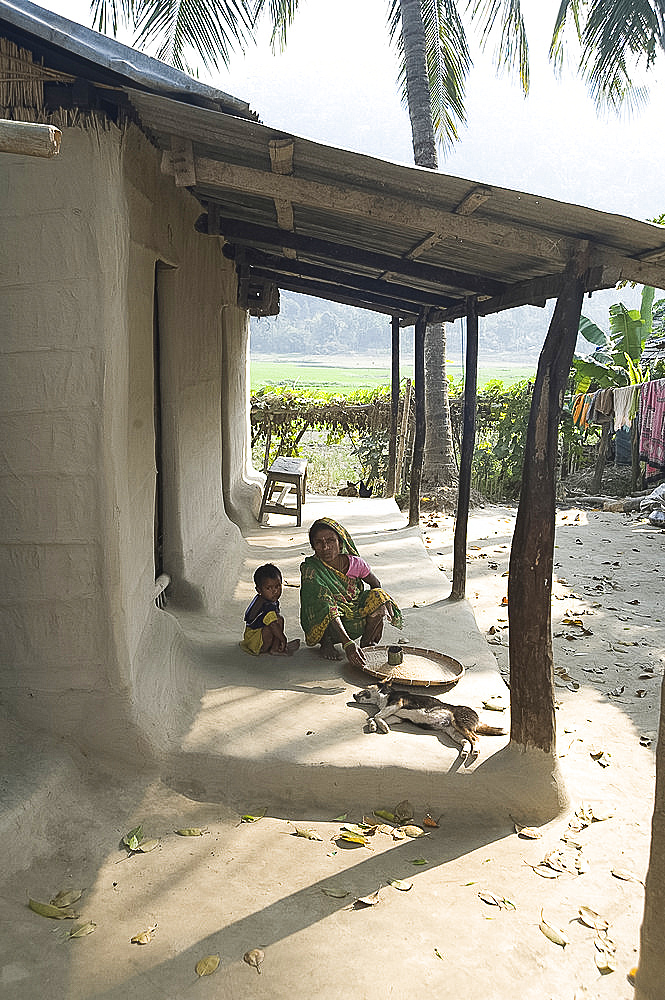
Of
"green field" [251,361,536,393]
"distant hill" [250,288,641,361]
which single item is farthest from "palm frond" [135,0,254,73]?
"distant hill" [250,288,641,361]

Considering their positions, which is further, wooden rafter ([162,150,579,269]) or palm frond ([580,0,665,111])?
palm frond ([580,0,665,111])

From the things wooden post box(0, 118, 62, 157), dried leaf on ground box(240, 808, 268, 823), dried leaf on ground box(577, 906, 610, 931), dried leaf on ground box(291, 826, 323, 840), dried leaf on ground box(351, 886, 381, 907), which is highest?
wooden post box(0, 118, 62, 157)

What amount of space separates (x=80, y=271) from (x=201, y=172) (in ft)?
2.45

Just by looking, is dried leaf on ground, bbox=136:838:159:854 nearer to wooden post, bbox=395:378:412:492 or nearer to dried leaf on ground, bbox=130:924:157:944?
dried leaf on ground, bbox=130:924:157:944

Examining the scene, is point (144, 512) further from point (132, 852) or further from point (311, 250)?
point (311, 250)

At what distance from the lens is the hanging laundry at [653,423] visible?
40.9ft

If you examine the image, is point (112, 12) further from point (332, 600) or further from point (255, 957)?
point (255, 957)

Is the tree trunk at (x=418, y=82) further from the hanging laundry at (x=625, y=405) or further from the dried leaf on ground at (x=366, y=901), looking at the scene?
the dried leaf on ground at (x=366, y=901)

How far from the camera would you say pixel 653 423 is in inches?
499

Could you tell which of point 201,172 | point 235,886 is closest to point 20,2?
point 201,172

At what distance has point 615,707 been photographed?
17.9ft

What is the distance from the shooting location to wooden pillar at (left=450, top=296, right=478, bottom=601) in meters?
6.56

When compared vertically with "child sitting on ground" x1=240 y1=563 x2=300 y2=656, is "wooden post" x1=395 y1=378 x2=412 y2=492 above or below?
above

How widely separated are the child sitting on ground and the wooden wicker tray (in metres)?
0.60
